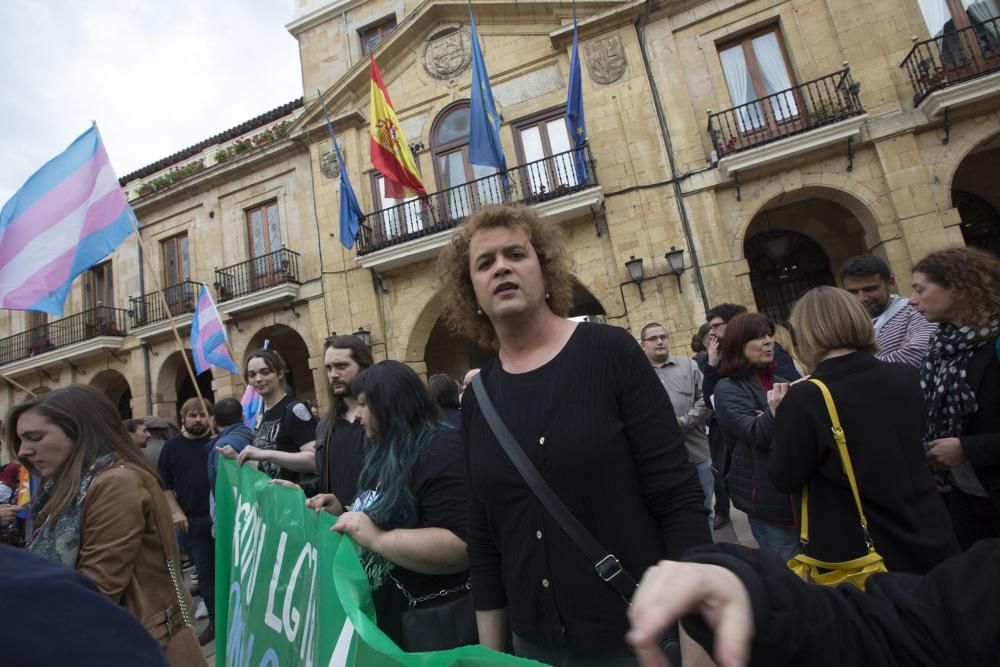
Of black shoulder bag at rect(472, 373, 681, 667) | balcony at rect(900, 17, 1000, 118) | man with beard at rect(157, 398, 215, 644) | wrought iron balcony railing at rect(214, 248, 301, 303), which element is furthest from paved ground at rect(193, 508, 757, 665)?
wrought iron balcony railing at rect(214, 248, 301, 303)

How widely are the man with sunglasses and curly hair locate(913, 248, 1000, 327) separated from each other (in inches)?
80.2

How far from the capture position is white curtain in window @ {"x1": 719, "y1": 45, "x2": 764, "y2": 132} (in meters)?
9.33

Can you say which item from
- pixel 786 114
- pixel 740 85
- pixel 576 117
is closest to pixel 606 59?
pixel 576 117

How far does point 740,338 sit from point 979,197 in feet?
37.6

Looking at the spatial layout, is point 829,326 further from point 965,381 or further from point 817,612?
point 817,612

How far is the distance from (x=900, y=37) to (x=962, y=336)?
31.3ft

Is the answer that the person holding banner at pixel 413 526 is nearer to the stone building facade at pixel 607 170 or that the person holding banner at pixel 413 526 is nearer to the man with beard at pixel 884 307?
the man with beard at pixel 884 307

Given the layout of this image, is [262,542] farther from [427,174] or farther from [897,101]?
[897,101]

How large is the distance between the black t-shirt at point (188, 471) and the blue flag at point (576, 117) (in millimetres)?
7769

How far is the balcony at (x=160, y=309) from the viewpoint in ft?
42.7

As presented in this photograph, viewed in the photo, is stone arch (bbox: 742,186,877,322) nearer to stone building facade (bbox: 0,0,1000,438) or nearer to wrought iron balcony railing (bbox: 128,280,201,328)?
stone building facade (bbox: 0,0,1000,438)

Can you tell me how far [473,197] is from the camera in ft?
35.1

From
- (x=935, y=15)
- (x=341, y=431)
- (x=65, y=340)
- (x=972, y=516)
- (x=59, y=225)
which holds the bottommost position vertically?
(x=972, y=516)

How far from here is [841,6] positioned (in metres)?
8.77
